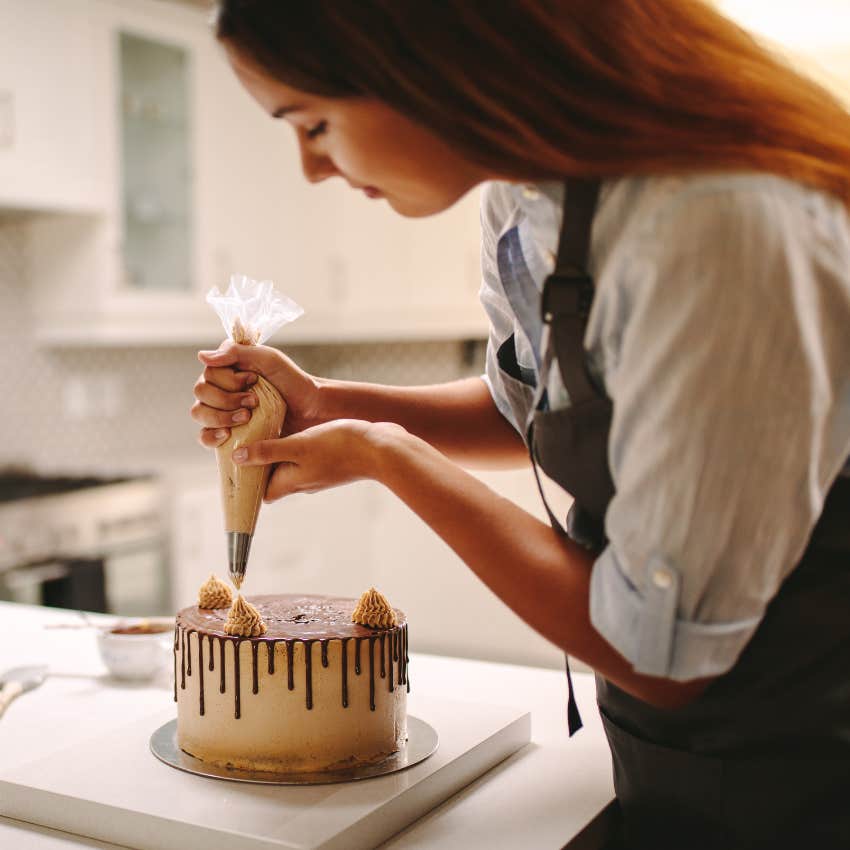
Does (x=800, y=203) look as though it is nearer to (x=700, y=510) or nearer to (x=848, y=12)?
(x=700, y=510)

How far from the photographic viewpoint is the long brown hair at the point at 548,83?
783mm

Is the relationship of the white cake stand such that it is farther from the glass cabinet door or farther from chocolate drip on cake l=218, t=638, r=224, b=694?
the glass cabinet door

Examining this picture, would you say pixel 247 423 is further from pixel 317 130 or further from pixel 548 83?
pixel 548 83

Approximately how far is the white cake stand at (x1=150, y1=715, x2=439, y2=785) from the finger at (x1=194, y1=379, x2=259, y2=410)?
33 cm

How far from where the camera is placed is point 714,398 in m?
0.73

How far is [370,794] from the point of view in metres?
0.94

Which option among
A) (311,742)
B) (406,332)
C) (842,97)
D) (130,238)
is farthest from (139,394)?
(842,97)

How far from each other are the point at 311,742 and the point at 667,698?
1.15ft

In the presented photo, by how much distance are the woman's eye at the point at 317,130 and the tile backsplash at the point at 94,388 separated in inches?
103

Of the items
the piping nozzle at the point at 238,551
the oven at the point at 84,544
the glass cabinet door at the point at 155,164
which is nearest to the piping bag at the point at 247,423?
the piping nozzle at the point at 238,551

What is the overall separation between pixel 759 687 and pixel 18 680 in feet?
2.87

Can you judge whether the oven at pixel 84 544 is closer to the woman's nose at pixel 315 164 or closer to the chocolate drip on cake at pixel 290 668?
the chocolate drip on cake at pixel 290 668

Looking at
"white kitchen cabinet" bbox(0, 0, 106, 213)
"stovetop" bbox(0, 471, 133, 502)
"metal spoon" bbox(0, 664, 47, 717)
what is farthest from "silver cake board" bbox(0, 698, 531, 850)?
"white kitchen cabinet" bbox(0, 0, 106, 213)

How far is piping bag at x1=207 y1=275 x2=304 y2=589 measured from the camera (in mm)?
1071
